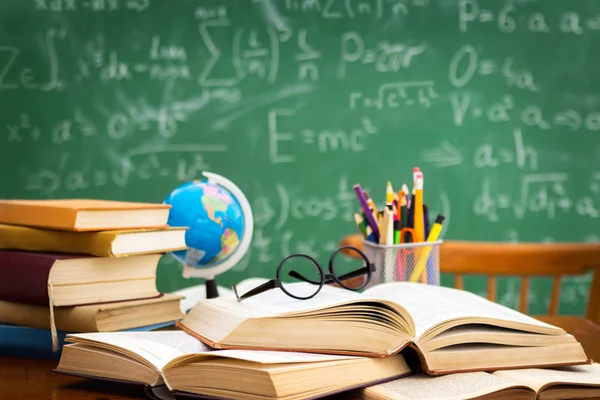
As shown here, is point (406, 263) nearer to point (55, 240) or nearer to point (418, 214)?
point (418, 214)

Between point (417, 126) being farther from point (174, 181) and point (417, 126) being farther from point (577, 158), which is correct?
point (174, 181)

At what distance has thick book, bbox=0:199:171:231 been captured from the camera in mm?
874

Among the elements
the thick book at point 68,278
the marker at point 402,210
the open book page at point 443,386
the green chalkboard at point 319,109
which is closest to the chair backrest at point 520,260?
the marker at point 402,210

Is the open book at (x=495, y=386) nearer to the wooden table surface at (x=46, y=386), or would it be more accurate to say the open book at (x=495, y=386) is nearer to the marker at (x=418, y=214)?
the wooden table surface at (x=46, y=386)

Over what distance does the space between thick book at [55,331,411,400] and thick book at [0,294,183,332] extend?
120 mm

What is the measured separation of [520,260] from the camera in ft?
5.48

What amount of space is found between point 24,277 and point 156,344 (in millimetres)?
235

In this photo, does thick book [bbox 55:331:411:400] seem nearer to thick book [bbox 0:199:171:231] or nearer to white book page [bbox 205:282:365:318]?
white book page [bbox 205:282:365:318]

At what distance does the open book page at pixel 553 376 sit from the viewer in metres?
0.67

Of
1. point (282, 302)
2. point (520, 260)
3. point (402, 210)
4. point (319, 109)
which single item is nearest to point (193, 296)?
point (402, 210)

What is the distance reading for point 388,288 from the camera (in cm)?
88

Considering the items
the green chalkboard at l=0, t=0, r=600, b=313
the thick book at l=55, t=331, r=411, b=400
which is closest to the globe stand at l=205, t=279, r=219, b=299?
the thick book at l=55, t=331, r=411, b=400

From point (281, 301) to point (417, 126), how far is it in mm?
2490

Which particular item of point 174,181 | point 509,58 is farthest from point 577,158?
point 174,181
